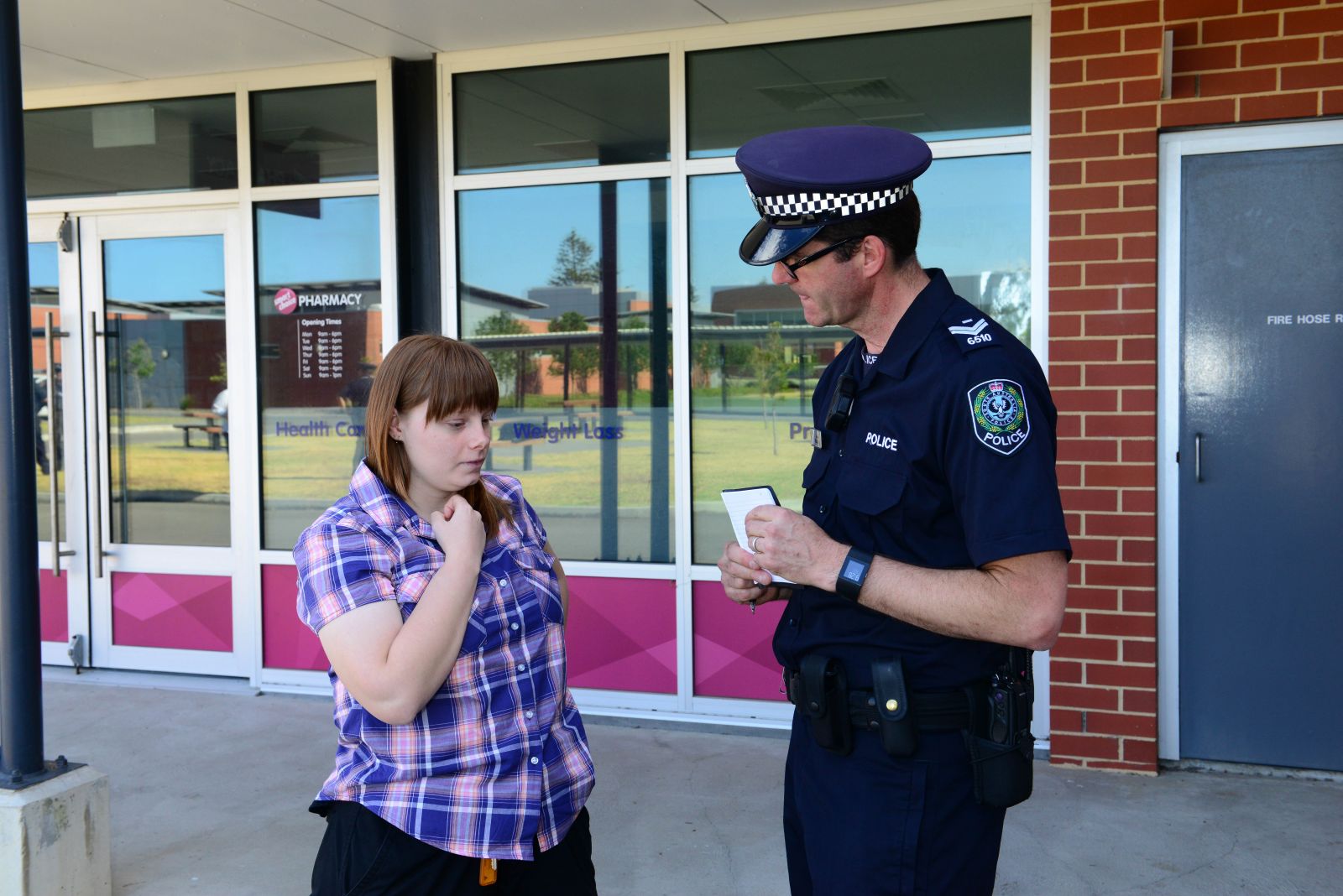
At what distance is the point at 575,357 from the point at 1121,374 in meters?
2.28

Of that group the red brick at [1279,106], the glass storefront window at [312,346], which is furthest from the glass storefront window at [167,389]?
the red brick at [1279,106]

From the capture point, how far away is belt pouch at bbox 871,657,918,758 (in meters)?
1.70

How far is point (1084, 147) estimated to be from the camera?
4121 millimetres

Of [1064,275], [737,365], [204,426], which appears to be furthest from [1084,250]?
[204,426]

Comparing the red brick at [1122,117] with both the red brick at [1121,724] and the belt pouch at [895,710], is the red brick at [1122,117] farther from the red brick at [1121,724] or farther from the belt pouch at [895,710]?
the belt pouch at [895,710]

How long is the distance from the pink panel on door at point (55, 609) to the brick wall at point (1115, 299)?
4812 mm

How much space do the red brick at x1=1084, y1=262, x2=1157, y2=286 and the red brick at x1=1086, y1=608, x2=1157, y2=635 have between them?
1043mm

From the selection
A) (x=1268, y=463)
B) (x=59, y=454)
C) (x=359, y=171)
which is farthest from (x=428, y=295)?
(x=1268, y=463)

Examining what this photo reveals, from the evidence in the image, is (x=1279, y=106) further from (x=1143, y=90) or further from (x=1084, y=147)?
(x=1084, y=147)

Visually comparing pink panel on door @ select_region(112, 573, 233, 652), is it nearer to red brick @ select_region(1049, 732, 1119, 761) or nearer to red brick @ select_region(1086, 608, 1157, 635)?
red brick @ select_region(1049, 732, 1119, 761)

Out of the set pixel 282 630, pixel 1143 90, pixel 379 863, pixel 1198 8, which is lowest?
pixel 282 630

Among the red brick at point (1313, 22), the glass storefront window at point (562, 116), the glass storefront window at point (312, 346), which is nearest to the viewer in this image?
the red brick at point (1313, 22)

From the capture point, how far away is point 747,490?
1.88 m

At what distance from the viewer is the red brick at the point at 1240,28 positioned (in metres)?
3.92
